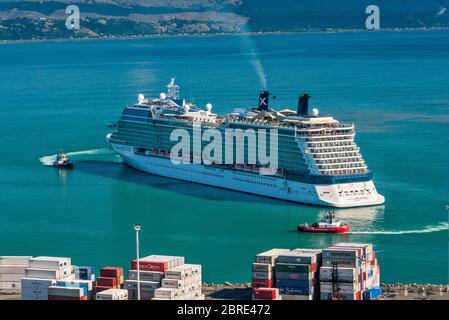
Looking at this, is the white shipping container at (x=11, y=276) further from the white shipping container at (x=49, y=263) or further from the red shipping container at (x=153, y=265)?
the red shipping container at (x=153, y=265)

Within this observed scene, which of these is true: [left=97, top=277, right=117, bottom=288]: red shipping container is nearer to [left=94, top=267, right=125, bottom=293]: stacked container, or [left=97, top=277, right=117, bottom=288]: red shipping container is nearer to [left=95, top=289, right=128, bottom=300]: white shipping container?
[left=94, top=267, right=125, bottom=293]: stacked container

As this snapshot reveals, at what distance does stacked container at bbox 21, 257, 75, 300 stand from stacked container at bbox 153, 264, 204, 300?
8.02 ft

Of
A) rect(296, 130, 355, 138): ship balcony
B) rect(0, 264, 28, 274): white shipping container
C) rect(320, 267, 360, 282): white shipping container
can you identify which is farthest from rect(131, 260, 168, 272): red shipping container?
rect(296, 130, 355, 138): ship balcony

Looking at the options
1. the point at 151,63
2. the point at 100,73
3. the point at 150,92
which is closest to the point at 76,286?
the point at 150,92

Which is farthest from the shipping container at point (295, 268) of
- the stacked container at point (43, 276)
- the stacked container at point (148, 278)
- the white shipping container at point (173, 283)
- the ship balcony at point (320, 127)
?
the ship balcony at point (320, 127)

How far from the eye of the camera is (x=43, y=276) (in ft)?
93.5

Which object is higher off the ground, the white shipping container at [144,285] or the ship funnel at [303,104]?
the ship funnel at [303,104]

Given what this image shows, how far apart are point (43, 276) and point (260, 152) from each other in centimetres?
1960

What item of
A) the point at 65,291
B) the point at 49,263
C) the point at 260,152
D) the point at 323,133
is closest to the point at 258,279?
the point at 65,291

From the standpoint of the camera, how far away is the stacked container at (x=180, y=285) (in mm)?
27250

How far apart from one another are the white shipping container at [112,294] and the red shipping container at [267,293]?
2.85 metres

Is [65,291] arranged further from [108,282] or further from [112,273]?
[112,273]

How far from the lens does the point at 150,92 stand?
83.0 m
